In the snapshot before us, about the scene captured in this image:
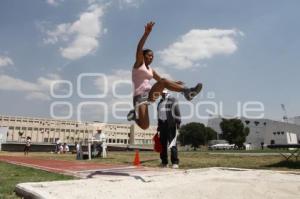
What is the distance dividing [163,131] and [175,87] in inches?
102

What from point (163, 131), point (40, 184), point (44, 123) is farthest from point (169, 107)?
point (44, 123)

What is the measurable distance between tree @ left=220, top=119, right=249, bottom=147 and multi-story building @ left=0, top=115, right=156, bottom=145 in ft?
119

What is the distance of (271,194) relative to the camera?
500cm

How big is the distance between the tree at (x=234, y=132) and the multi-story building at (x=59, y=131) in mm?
36336

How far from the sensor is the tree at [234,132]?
97419 mm

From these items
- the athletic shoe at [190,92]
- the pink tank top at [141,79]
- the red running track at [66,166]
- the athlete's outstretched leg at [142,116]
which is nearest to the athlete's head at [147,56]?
the pink tank top at [141,79]

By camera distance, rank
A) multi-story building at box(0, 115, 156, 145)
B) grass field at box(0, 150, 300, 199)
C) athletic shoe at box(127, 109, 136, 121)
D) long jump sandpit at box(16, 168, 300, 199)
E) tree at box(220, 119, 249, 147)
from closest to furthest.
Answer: long jump sandpit at box(16, 168, 300, 199), grass field at box(0, 150, 300, 199), athletic shoe at box(127, 109, 136, 121), tree at box(220, 119, 249, 147), multi-story building at box(0, 115, 156, 145)

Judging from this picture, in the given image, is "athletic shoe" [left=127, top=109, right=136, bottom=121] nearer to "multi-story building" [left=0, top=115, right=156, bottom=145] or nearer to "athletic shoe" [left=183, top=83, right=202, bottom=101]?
"athletic shoe" [left=183, top=83, right=202, bottom=101]

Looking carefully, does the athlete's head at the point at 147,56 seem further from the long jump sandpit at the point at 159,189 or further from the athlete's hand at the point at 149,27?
the long jump sandpit at the point at 159,189

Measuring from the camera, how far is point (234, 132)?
321ft

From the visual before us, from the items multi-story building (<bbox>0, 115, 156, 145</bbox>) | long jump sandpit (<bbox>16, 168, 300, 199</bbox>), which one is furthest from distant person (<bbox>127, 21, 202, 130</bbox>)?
multi-story building (<bbox>0, 115, 156, 145</bbox>)

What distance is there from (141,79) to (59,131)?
127355 mm

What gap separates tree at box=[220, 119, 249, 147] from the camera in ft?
320

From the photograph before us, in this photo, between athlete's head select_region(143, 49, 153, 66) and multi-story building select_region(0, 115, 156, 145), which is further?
multi-story building select_region(0, 115, 156, 145)
